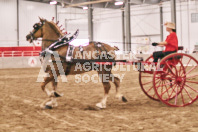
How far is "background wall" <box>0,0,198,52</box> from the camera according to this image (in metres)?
30.8

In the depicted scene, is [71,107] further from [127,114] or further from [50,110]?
[127,114]

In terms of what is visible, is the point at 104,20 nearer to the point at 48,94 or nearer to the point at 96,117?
the point at 48,94

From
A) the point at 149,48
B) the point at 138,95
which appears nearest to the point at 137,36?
the point at 149,48

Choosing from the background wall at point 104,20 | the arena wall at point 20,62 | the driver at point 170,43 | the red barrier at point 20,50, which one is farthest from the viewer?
the background wall at point 104,20

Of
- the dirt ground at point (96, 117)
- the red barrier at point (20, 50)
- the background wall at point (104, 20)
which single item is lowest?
the dirt ground at point (96, 117)

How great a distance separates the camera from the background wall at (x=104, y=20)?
30844mm

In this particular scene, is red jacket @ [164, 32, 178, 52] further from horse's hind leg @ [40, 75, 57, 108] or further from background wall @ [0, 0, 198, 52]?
background wall @ [0, 0, 198, 52]

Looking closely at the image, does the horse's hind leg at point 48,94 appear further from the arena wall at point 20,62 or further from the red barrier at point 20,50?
the red barrier at point 20,50

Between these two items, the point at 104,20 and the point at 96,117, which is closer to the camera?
the point at 96,117

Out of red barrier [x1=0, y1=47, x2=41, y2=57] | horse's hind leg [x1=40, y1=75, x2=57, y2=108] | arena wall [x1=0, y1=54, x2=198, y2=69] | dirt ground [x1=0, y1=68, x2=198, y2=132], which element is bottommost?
dirt ground [x1=0, y1=68, x2=198, y2=132]

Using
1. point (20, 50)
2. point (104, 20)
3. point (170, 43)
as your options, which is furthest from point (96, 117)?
point (104, 20)

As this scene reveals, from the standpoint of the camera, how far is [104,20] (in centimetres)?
3844

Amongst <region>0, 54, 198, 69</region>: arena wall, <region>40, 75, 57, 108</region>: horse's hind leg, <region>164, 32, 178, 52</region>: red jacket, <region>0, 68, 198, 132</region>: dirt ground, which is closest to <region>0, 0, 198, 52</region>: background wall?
<region>0, 54, 198, 69</region>: arena wall

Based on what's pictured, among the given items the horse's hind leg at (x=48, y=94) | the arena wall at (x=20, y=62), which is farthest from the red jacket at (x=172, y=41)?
the arena wall at (x=20, y=62)
